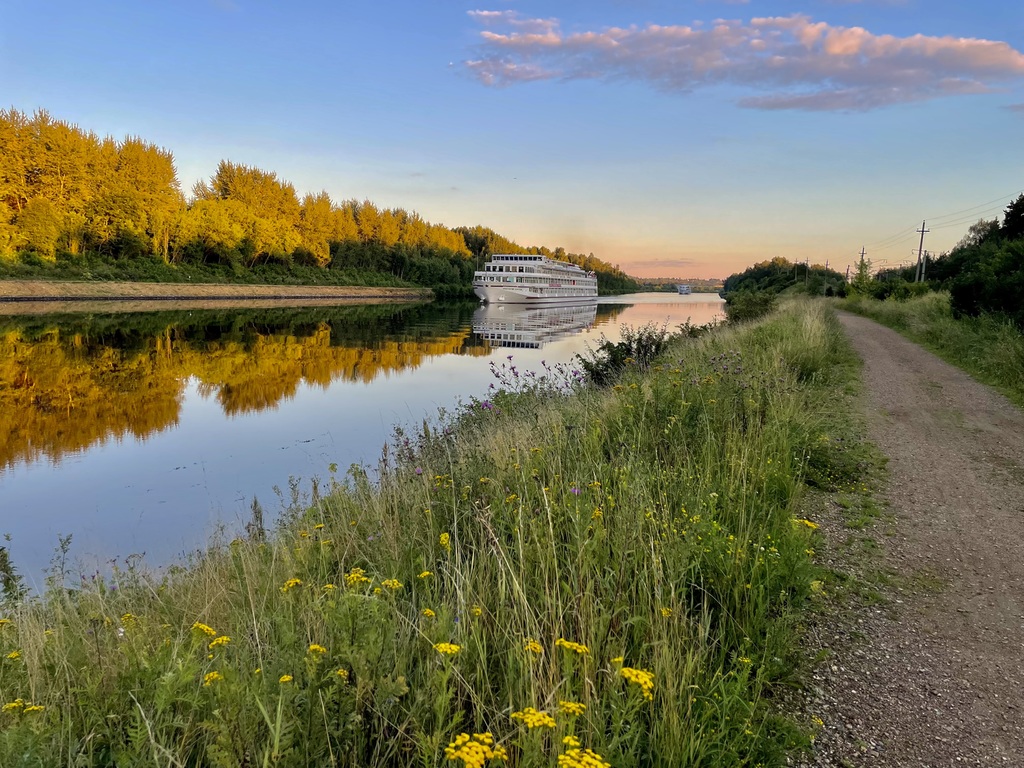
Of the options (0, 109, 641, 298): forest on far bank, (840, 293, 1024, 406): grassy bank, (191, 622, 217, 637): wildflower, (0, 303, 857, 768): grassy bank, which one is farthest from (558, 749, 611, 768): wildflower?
(0, 109, 641, 298): forest on far bank

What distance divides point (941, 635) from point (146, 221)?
61.6 meters

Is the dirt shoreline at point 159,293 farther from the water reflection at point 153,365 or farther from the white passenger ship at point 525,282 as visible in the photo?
the white passenger ship at point 525,282

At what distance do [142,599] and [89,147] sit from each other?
58.1 metres

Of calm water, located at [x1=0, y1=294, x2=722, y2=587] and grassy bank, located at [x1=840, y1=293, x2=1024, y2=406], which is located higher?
grassy bank, located at [x1=840, y1=293, x2=1024, y2=406]

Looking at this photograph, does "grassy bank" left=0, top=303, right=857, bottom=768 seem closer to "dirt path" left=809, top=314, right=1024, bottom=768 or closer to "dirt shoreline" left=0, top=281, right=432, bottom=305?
"dirt path" left=809, top=314, right=1024, bottom=768

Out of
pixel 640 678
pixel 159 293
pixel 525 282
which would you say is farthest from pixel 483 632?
pixel 525 282

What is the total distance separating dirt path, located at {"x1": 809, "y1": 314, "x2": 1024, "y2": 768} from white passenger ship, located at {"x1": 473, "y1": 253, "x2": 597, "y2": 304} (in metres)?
70.0

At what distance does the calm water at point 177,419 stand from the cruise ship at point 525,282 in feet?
157

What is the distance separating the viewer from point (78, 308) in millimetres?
39969

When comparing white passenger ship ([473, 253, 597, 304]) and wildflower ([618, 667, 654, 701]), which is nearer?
wildflower ([618, 667, 654, 701])

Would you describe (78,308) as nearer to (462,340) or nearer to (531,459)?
(462,340)

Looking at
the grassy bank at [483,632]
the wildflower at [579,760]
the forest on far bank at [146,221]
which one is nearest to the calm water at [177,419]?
the grassy bank at [483,632]

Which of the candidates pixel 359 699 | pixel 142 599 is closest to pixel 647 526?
pixel 359 699

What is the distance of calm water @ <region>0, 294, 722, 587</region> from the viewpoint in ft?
26.4
